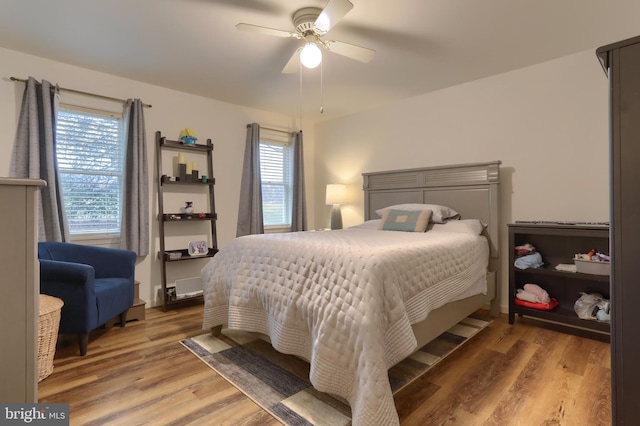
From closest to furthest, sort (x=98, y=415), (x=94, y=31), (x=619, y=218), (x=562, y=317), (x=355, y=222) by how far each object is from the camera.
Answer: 1. (x=619, y=218)
2. (x=98, y=415)
3. (x=94, y=31)
4. (x=562, y=317)
5. (x=355, y=222)

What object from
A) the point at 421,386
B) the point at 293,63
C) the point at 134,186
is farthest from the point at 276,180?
the point at 421,386

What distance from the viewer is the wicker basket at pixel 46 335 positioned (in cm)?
190

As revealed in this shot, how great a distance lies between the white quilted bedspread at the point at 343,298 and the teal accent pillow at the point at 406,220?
534mm

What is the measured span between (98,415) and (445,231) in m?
A: 2.76

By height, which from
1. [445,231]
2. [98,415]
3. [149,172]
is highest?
[149,172]

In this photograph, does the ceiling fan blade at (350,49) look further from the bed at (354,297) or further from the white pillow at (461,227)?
the white pillow at (461,227)

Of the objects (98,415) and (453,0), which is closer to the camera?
(98,415)

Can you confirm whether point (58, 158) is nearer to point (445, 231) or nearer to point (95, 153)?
point (95, 153)

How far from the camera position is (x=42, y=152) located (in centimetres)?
276

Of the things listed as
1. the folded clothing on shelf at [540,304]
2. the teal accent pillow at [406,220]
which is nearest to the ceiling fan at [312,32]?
the teal accent pillow at [406,220]

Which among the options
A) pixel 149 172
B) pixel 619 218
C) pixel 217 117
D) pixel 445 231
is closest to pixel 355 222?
pixel 445 231

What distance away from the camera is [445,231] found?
298 cm

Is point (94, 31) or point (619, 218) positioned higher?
point (94, 31)

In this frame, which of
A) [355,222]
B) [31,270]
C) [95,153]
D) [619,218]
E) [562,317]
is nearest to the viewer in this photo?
[619,218]
